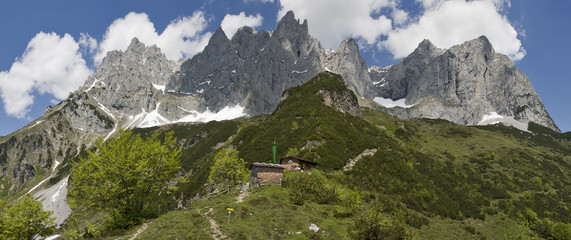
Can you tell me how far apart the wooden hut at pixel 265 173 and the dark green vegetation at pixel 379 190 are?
78.1 inches

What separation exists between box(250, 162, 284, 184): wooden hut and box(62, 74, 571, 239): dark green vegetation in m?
1.98

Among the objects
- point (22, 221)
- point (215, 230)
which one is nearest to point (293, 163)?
point (215, 230)

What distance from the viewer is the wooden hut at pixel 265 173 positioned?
43.9 m

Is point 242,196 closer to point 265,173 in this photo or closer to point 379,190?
point 265,173

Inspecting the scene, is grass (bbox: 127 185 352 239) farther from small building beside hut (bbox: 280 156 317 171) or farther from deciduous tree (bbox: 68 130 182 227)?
small building beside hut (bbox: 280 156 317 171)

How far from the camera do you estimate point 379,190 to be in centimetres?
5503

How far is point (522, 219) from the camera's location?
69.1m

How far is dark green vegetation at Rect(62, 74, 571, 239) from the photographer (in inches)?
1085

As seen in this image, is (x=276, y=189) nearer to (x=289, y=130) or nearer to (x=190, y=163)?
(x=289, y=130)

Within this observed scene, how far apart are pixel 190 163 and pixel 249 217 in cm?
12753

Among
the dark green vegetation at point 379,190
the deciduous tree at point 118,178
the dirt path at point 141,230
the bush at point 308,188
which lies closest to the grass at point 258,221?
the dark green vegetation at point 379,190

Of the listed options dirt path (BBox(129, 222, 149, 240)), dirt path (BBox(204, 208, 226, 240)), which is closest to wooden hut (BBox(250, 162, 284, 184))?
dirt path (BBox(204, 208, 226, 240))

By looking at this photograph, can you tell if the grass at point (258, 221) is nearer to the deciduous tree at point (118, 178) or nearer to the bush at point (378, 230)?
the bush at point (378, 230)

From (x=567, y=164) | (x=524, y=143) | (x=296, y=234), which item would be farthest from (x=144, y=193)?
(x=524, y=143)
